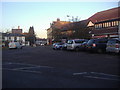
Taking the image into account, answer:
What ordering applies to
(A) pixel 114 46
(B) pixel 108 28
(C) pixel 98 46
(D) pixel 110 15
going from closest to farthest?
(A) pixel 114 46 < (C) pixel 98 46 < (B) pixel 108 28 < (D) pixel 110 15

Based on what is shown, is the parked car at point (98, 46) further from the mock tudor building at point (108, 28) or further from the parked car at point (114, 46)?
the mock tudor building at point (108, 28)

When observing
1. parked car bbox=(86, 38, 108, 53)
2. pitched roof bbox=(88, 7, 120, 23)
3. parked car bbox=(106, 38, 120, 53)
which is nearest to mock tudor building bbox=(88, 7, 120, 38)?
pitched roof bbox=(88, 7, 120, 23)

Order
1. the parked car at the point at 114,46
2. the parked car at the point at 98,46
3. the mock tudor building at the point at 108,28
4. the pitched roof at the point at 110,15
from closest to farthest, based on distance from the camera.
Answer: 1. the parked car at the point at 114,46
2. the parked car at the point at 98,46
3. the mock tudor building at the point at 108,28
4. the pitched roof at the point at 110,15

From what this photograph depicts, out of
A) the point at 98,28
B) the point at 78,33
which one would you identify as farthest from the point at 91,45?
the point at 98,28

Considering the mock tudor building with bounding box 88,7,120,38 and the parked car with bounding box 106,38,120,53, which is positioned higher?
the mock tudor building with bounding box 88,7,120,38

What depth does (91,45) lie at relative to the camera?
663 inches

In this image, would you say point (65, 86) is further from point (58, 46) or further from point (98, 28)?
point (98, 28)

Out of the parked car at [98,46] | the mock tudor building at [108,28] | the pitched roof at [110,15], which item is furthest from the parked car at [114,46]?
the pitched roof at [110,15]

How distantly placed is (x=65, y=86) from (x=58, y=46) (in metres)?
22.1

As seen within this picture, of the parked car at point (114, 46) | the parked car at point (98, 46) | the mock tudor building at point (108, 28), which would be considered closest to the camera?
the parked car at point (114, 46)

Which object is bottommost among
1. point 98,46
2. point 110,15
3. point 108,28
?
point 98,46

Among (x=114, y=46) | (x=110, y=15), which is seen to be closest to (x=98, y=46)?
(x=114, y=46)

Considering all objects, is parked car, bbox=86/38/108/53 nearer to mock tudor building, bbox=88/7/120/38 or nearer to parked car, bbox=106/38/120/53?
parked car, bbox=106/38/120/53

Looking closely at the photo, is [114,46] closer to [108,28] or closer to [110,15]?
[108,28]
